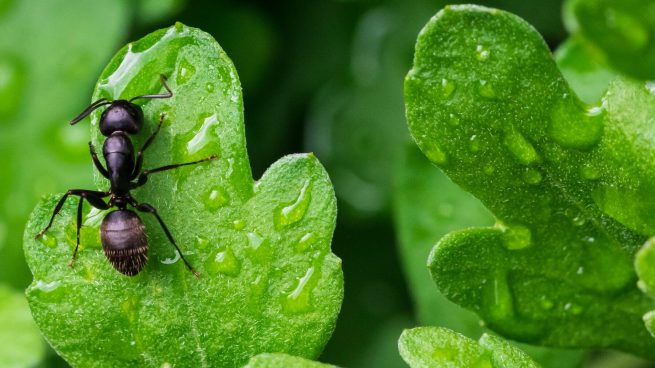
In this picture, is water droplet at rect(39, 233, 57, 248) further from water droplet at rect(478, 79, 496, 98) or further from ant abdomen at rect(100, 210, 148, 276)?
water droplet at rect(478, 79, 496, 98)

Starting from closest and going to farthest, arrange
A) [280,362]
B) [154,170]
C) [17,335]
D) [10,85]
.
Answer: [280,362] → [154,170] → [17,335] → [10,85]

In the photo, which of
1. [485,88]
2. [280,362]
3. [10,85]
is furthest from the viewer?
[10,85]

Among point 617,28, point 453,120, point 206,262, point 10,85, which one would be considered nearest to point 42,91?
point 10,85

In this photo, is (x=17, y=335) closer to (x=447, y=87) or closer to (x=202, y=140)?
(x=202, y=140)

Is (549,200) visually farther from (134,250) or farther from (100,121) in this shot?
(100,121)

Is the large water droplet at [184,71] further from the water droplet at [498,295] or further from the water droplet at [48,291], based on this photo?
the water droplet at [498,295]

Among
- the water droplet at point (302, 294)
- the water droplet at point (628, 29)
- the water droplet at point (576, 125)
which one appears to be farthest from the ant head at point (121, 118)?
the water droplet at point (628, 29)

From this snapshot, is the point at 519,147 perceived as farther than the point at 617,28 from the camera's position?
Yes

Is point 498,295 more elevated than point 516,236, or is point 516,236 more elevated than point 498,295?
point 516,236

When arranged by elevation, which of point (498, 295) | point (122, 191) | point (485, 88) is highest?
point (485, 88)
